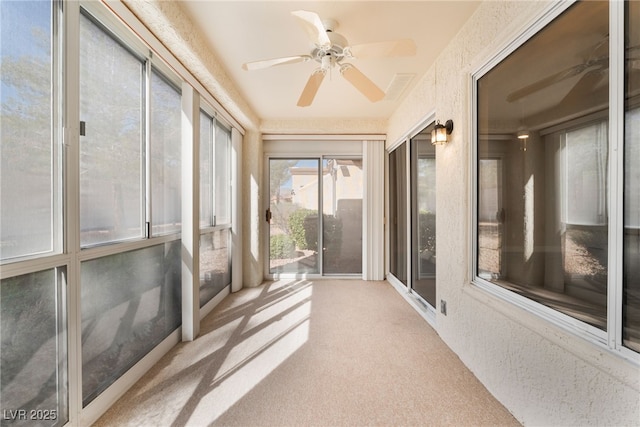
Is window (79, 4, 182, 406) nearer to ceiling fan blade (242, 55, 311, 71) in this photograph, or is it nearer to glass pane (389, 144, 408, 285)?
ceiling fan blade (242, 55, 311, 71)

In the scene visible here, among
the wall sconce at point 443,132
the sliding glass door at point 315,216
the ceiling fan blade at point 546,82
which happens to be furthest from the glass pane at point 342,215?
the ceiling fan blade at point 546,82

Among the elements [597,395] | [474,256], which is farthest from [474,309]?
[597,395]

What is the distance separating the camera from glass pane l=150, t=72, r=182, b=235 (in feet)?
6.97

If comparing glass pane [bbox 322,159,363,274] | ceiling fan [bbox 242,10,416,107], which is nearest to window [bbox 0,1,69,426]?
→ ceiling fan [bbox 242,10,416,107]

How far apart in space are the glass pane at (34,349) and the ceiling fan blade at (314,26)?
1928 mm

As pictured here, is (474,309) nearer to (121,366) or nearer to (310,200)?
(121,366)

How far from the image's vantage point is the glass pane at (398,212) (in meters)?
3.76

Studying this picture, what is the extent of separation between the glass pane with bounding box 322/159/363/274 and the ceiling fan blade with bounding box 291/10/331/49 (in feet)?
9.03

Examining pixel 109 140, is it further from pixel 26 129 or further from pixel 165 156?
pixel 165 156

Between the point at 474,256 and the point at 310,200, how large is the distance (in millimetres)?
2924

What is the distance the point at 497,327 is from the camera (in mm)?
1668

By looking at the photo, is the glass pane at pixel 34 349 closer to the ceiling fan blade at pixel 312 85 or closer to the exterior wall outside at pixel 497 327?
the ceiling fan blade at pixel 312 85

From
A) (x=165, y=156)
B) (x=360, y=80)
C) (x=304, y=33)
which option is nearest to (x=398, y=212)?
(x=360, y=80)

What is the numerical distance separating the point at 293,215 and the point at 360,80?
2779mm
